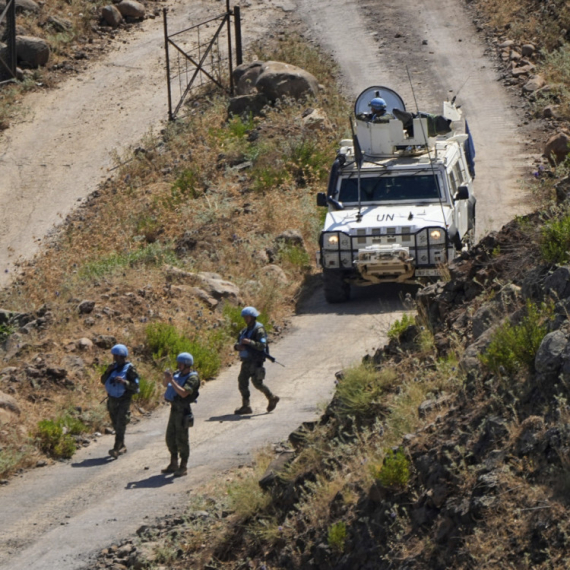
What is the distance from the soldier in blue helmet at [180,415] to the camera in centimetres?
1081

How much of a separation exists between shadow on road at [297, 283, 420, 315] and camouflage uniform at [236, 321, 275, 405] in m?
3.85

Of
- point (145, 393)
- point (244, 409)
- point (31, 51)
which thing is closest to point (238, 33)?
point (31, 51)

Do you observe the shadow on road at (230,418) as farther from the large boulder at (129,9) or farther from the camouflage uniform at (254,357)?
the large boulder at (129,9)

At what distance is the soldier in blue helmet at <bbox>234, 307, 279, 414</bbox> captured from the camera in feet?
40.4

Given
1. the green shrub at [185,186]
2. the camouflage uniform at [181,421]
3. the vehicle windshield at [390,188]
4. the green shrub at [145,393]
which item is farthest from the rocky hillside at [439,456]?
the green shrub at [185,186]

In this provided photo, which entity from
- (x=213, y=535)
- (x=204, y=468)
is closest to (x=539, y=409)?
(x=213, y=535)

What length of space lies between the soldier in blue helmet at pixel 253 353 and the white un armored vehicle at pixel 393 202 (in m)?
3.56

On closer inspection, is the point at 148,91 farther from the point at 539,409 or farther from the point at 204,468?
the point at 539,409

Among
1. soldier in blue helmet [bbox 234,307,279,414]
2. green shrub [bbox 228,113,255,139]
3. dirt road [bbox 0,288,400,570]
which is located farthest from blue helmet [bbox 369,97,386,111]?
green shrub [bbox 228,113,255,139]

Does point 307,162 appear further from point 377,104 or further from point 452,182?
point 452,182

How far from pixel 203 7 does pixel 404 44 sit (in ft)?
22.8

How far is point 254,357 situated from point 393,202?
16.2 feet

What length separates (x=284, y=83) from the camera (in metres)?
26.3

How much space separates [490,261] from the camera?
32.8 ft
